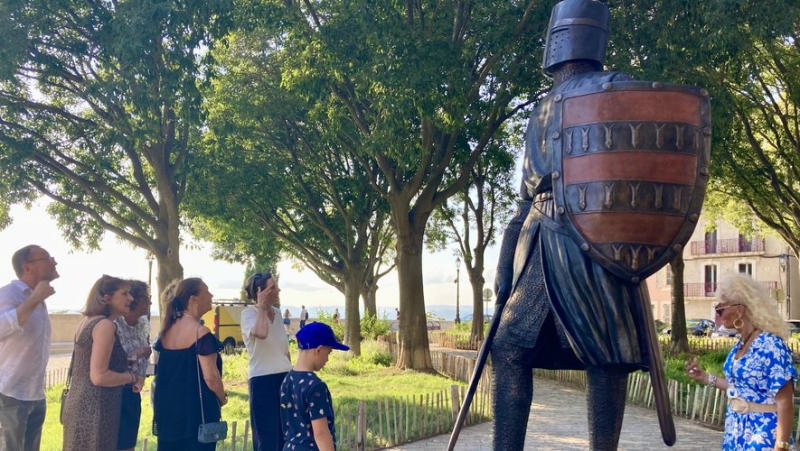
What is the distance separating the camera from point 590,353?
4.11 metres

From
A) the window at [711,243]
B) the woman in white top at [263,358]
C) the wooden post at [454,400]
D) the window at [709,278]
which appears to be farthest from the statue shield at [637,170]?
the window at [711,243]

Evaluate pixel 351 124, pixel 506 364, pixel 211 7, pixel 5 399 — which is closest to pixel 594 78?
pixel 506 364

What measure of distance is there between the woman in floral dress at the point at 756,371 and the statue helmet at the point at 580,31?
5.18 feet

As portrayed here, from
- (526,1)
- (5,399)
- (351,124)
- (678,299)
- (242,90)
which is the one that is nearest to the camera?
(5,399)

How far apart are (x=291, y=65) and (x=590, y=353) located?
1246 centimetres

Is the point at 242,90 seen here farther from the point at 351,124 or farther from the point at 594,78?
the point at 594,78

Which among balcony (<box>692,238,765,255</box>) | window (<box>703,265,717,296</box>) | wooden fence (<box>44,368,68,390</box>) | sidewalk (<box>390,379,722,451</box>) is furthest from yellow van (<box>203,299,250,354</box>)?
window (<box>703,265,717,296</box>)

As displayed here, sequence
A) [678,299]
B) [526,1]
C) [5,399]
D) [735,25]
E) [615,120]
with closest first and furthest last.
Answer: [615,120] < [5,399] < [735,25] < [526,1] < [678,299]

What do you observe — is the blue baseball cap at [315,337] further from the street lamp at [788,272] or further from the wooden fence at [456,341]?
the street lamp at [788,272]

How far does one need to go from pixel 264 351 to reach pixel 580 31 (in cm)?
384

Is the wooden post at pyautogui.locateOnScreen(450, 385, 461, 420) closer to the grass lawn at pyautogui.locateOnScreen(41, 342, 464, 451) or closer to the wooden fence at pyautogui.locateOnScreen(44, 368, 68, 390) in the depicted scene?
the grass lawn at pyautogui.locateOnScreen(41, 342, 464, 451)

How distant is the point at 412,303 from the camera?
1802 centimetres

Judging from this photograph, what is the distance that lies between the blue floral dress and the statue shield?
0.82 m

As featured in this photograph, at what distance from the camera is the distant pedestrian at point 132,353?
5.64 meters
